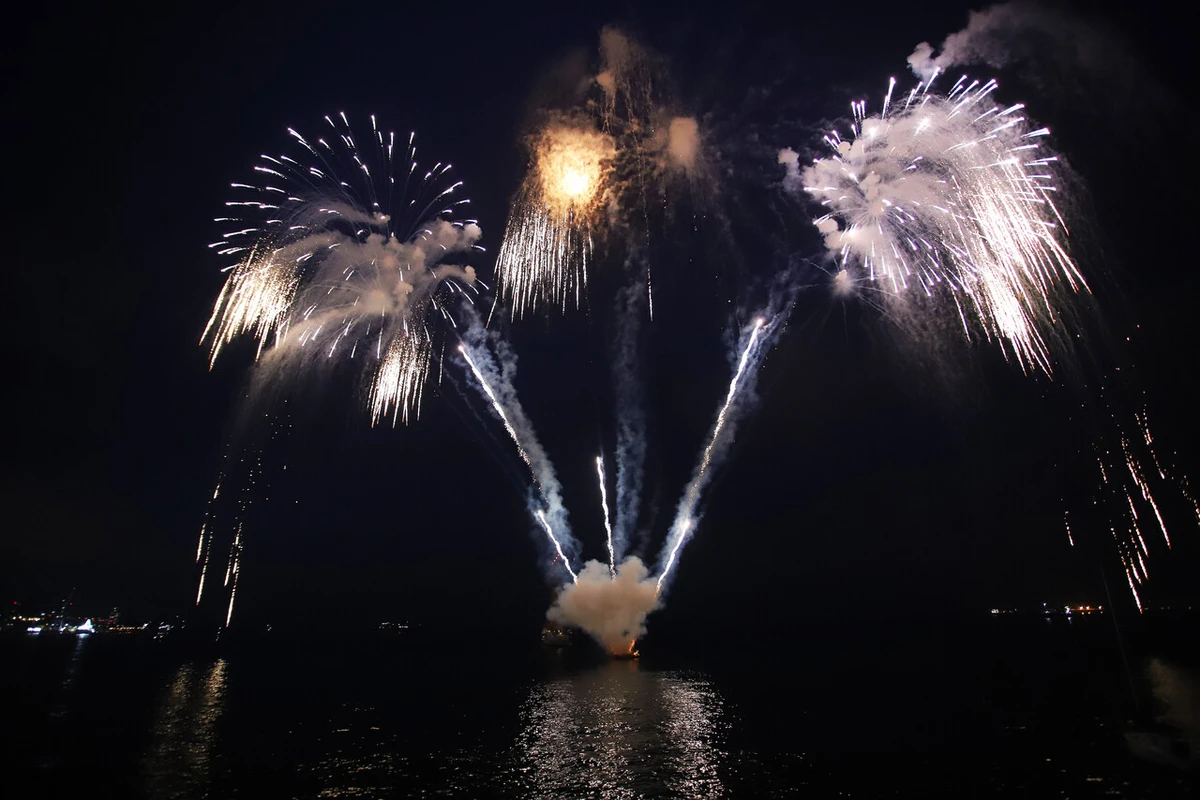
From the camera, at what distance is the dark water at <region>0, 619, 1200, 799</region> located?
25031 mm

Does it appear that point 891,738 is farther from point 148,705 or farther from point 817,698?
point 148,705

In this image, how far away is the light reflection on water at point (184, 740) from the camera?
25.3 m

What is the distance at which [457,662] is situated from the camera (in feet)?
269

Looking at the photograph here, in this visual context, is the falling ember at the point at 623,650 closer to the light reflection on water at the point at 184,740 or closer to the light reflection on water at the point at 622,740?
the light reflection on water at the point at 622,740

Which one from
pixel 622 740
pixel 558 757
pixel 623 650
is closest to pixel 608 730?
pixel 622 740

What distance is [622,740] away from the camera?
32.0 metres

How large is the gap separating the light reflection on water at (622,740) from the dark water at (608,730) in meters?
0.16

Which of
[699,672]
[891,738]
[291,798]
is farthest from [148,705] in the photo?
[891,738]

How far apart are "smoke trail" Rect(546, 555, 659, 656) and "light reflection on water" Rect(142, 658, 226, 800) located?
1275 inches

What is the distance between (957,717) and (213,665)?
280ft

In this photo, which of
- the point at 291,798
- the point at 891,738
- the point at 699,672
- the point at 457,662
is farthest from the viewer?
the point at 457,662

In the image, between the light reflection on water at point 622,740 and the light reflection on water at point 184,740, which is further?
the light reflection on water at point 184,740

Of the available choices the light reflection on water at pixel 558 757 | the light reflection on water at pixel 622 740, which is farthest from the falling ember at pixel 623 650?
the light reflection on water at pixel 558 757

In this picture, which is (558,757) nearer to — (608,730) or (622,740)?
(622,740)
